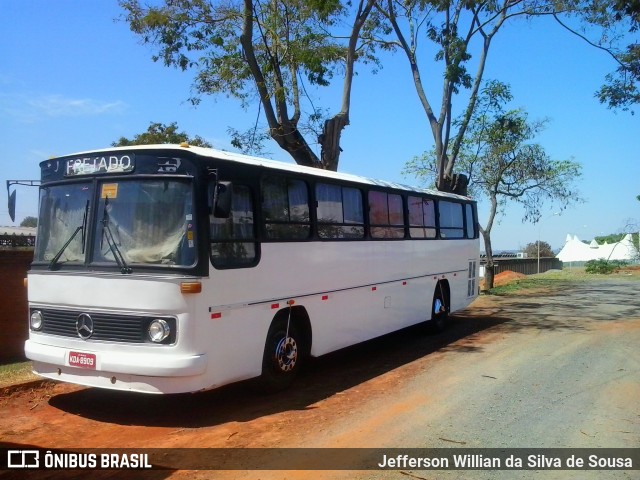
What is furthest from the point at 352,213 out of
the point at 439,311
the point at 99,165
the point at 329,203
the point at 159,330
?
the point at 439,311

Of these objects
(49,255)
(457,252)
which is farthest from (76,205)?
(457,252)

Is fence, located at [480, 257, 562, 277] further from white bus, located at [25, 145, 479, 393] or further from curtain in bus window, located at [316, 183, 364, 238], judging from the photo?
white bus, located at [25, 145, 479, 393]

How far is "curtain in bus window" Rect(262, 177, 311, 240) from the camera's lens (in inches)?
305

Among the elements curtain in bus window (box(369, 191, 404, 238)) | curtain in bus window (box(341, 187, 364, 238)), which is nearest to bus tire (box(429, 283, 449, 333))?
curtain in bus window (box(369, 191, 404, 238))

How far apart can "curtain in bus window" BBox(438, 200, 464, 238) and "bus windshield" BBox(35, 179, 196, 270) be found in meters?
8.08

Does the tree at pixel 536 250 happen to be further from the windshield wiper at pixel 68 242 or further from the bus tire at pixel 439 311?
the windshield wiper at pixel 68 242

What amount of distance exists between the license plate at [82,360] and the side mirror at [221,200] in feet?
6.60

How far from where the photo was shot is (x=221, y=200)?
6520 millimetres

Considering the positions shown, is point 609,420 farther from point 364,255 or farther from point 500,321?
point 500,321

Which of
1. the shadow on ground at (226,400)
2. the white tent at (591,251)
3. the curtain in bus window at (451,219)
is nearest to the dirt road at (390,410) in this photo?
the shadow on ground at (226,400)

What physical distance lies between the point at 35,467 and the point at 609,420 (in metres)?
5.86

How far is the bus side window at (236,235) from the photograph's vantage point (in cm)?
672

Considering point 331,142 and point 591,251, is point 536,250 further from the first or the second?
point 331,142

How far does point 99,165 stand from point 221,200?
159 cm
